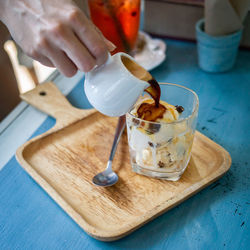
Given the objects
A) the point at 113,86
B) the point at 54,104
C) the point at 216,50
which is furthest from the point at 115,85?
the point at 216,50

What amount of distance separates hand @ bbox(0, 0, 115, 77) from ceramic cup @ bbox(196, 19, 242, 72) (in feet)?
1.50

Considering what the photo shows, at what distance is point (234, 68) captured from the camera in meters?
0.96

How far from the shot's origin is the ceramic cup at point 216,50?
877mm

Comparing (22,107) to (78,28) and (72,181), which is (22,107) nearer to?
(72,181)

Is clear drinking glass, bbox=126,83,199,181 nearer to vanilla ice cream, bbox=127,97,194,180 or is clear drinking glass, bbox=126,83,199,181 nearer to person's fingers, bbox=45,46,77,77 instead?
vanilla ice cream, bbox=127,97,194,180

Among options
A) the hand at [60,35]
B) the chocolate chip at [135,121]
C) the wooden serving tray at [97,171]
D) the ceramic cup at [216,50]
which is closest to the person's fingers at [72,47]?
the hand at [60,35]

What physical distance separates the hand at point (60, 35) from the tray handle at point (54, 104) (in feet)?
0.80

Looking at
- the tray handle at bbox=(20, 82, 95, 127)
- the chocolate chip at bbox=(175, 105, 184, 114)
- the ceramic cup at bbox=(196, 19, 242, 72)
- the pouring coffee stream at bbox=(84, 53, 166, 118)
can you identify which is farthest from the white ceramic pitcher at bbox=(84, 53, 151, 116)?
the ceramic cup at bbox=(196, 19, 242, 72)

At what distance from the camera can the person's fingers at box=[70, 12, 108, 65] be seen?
0.46 meters

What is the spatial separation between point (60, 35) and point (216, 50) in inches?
21.8

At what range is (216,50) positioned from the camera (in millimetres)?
896

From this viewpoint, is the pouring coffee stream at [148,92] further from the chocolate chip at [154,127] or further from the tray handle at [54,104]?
the tray handle at [54,104]

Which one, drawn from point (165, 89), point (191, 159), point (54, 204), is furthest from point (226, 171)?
point (54, 204)

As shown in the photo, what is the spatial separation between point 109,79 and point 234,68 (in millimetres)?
580
